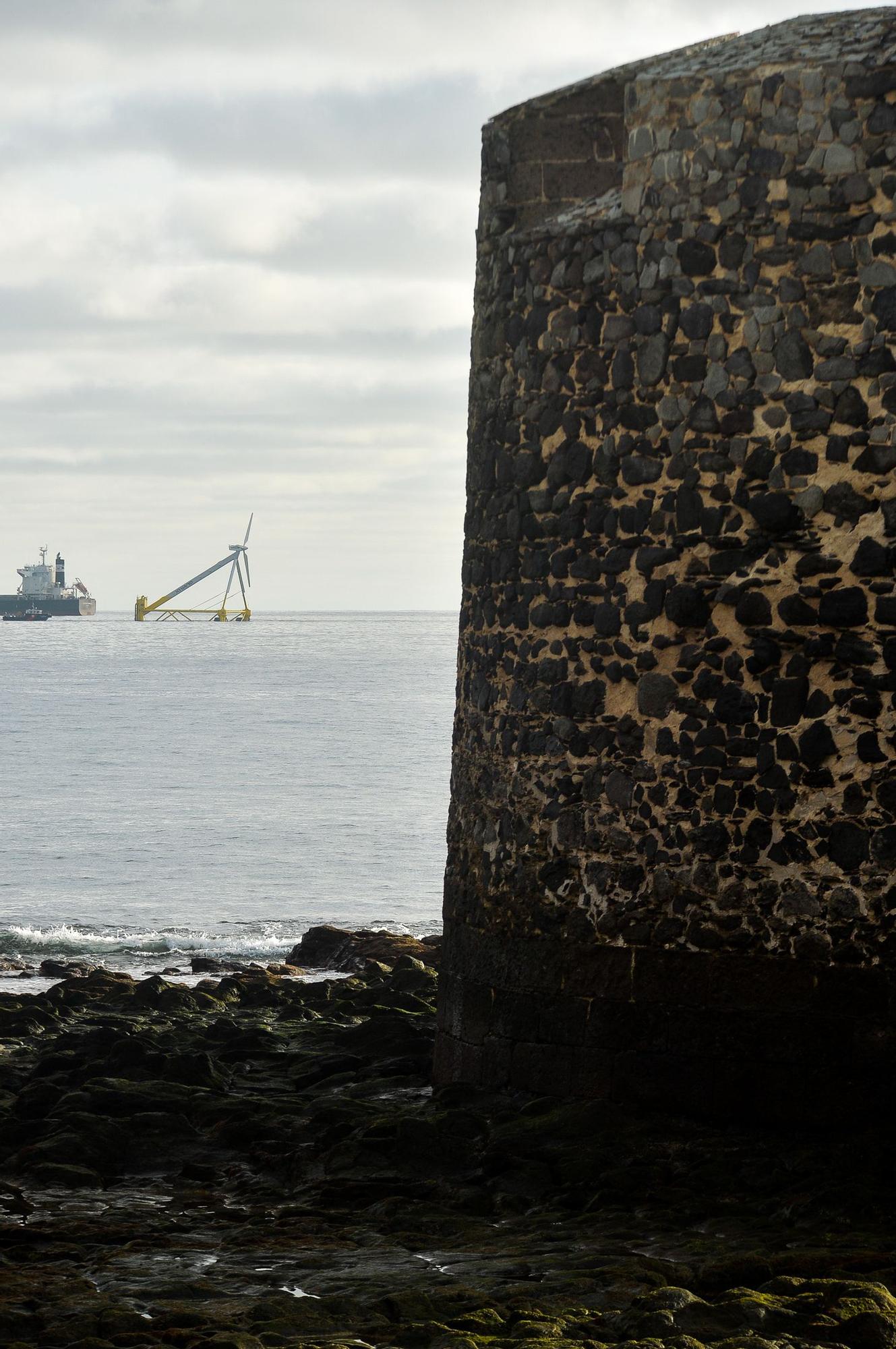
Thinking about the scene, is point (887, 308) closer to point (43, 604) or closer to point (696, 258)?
point (696, 258)

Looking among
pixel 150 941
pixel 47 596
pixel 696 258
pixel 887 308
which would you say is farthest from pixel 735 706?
pixel 47 596

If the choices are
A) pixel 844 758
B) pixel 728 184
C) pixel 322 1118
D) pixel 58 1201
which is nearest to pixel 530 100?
pixel 728 184

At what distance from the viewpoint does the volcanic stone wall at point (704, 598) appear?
731 cm

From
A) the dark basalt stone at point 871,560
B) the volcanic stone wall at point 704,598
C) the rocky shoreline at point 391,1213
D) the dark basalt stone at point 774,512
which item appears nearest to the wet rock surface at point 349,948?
the rocky shoreline at point 391,1213

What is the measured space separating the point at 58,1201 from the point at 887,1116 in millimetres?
3630

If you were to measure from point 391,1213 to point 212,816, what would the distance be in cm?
3111

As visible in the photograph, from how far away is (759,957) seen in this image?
24.4 feet

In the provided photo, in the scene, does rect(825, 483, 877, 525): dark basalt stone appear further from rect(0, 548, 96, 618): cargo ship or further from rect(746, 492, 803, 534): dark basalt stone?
rect(0, 548, 96, 618): cargo ship

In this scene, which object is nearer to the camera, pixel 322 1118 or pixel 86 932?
pixel 322 1118

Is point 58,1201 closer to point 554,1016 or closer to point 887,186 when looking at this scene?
point 554,1016

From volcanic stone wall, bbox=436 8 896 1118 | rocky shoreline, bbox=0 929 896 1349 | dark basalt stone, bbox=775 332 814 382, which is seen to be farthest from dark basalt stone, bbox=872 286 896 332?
rocky shoreline, bbox=0 929 896 1349

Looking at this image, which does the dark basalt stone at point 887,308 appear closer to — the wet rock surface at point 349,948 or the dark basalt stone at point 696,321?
the dark basalt stone at point 696,321

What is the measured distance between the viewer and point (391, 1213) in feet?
23.2

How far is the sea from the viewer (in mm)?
23906
